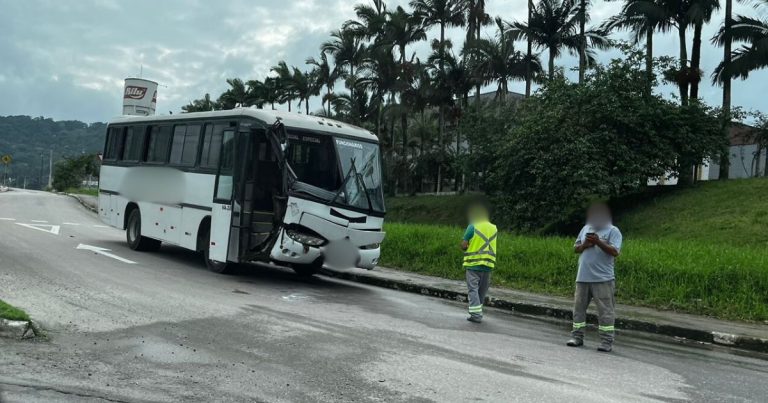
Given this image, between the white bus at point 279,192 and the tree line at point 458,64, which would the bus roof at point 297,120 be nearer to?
the white bus at point 279,192

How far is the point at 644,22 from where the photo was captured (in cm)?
3022

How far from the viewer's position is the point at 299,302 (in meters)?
9.84

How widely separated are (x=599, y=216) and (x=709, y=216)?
18.6m

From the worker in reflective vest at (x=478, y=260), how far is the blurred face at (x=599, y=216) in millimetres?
1739

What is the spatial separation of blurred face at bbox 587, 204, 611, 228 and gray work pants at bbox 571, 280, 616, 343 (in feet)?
2.40

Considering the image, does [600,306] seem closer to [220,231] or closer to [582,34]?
[220,231]

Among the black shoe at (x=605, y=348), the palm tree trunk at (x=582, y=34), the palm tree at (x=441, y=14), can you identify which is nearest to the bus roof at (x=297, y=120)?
the black shoe at (x=605, y=348)

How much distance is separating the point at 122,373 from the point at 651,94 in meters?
26.4

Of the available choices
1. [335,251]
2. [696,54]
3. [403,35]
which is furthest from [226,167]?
[403,35]

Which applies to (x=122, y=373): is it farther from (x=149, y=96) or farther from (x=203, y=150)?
(x=149, y=96)

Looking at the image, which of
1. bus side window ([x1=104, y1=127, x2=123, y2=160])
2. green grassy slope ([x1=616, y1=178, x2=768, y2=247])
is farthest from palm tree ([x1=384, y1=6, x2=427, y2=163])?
bus side window ([x1=104, y1=127, x2=123, y2=160])

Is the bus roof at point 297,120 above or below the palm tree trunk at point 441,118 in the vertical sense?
below

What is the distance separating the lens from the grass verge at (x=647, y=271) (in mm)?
10883

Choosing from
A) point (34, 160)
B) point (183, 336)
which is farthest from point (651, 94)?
point (34, 160)
